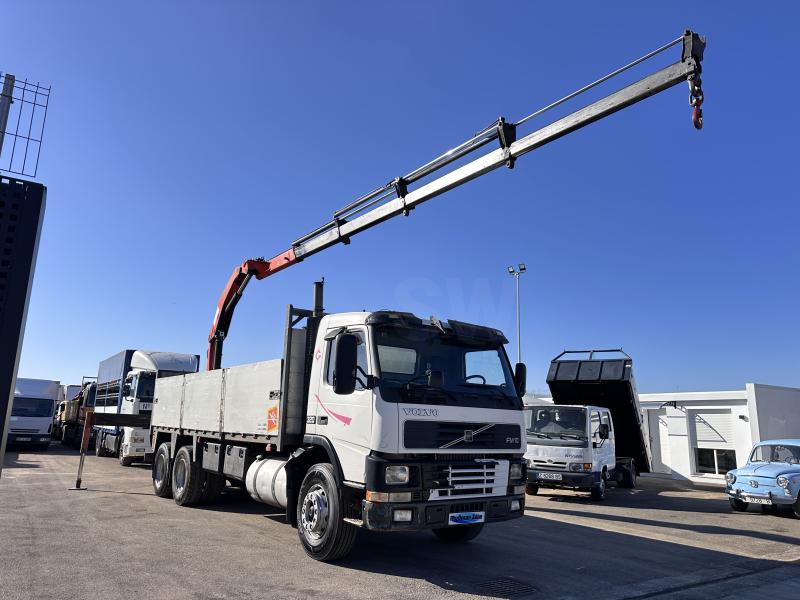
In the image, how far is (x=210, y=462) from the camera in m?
9.94

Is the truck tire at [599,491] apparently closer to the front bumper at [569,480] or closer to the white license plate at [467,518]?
the front bumper at [569,480]

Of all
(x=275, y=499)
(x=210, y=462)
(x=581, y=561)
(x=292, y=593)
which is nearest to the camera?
(x=292, y=593)

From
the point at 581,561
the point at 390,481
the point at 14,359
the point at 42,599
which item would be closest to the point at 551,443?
the point at 581,561

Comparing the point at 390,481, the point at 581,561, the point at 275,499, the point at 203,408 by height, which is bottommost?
the point at 581,561

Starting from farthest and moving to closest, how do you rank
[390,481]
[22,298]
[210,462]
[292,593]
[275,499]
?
[210,462] → [275,499] → [390,481] → [292,593] → [22,298]

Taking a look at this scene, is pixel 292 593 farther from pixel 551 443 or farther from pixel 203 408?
pixel 551 443

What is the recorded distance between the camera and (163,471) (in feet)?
38.2

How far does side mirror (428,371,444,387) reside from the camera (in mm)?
6465

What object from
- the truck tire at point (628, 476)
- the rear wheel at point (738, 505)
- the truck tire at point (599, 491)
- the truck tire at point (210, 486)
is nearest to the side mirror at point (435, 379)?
the truck tire at point (210, 486)

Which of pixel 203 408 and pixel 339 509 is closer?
pixel 339 509

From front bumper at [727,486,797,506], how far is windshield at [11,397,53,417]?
83.5 feet

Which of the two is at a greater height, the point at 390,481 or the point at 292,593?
the point at 390,481

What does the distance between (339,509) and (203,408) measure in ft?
16.2

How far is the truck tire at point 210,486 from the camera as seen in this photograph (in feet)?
34.2
